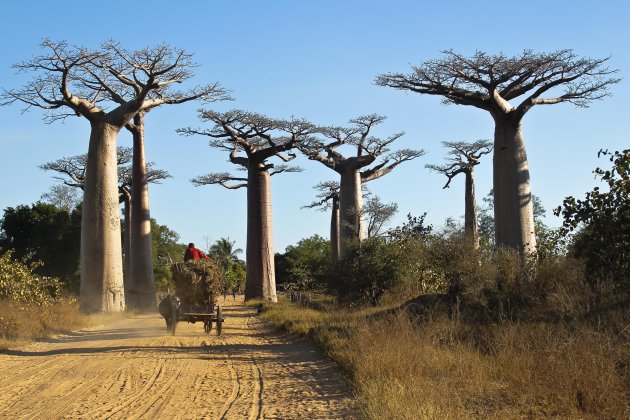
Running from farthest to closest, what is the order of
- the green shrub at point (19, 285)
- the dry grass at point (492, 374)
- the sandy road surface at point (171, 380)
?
the green shrub at point (19, 285) → the sandy road surface at point (171, 380) → the dry grass at point (492, 374)

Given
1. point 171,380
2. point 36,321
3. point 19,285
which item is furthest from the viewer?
point 19,285

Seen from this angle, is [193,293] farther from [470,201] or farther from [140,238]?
[470,201]

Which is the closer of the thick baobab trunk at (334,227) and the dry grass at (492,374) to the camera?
the dry grass at (492,374)

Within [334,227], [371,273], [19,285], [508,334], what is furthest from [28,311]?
[334,227]

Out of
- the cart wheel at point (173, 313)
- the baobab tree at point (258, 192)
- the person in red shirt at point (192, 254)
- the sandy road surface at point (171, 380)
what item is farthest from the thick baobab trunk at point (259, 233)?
the sandy road surface at point (171, 380)

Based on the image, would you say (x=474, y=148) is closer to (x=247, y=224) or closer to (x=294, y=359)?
(x=247, y=224)

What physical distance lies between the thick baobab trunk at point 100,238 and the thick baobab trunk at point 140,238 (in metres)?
4.88

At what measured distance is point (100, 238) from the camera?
16312 mm

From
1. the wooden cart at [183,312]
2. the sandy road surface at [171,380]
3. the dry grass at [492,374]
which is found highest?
the wooden cart at [183,312]

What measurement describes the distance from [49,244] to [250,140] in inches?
306

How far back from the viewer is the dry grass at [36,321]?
1072cm

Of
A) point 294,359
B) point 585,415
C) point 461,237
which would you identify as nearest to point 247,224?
point 461,237

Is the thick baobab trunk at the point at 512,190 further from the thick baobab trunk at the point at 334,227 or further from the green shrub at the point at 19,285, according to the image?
the thick baobab trunk at the point at 334,227

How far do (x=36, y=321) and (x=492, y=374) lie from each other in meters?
8.57
